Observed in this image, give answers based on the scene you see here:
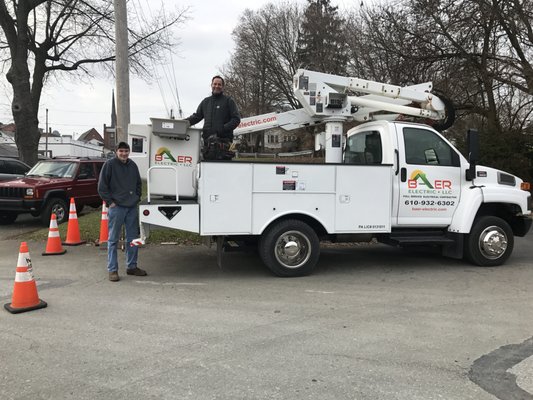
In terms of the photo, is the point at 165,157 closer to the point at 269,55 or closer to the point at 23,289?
the point at 23,289

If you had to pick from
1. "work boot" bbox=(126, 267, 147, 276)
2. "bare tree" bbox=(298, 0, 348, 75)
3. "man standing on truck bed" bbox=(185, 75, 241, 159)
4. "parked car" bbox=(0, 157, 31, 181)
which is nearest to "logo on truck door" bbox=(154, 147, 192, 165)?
"man standing on truck bed" bbox=(185, 75, 241, 159)

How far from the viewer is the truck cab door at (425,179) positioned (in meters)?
6.93

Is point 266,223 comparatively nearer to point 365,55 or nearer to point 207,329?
point 207,329

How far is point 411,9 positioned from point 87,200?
495 inches

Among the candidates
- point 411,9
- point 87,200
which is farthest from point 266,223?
point 411,9

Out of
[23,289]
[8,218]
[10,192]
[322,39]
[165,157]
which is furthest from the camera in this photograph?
[322,39]

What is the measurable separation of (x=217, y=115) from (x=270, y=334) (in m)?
3.75

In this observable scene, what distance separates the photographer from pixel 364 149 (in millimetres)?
7539

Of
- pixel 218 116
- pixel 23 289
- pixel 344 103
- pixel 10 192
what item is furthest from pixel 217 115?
pixel 10 192

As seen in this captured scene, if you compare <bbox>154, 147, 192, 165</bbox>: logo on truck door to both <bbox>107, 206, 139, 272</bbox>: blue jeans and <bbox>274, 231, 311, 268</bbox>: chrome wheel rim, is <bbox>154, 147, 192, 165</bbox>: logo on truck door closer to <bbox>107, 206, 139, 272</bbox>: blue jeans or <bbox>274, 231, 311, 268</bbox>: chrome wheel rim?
<bbox>107, 206, 139, 272</bbox>: blue jeans

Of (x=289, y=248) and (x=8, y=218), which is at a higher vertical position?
(x=289, y=248)

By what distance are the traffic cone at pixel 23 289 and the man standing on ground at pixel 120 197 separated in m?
1.34

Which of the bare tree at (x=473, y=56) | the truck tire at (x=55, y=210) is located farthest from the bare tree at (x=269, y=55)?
the truck tire at (x=55, y=210)

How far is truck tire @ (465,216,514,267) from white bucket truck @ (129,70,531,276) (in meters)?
0.02
